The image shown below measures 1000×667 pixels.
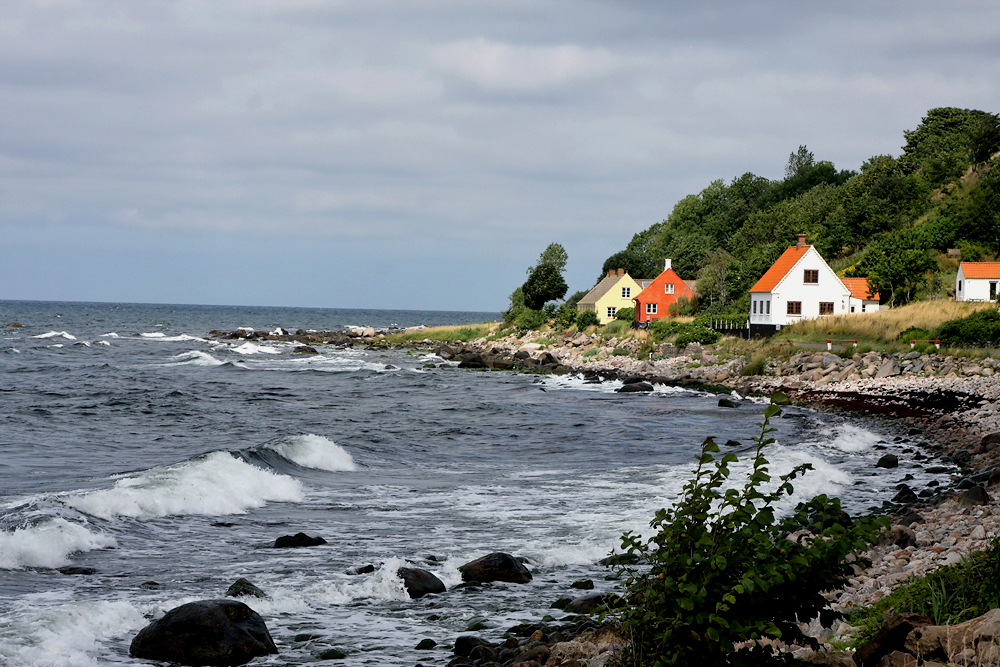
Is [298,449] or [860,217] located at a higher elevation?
[860,217]

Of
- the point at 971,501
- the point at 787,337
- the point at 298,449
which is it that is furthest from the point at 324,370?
the point at 971,501

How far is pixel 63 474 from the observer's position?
65.1 ft

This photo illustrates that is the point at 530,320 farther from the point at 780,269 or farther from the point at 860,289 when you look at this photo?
the point at 860,289

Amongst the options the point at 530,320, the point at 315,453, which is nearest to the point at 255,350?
the point at 530,320

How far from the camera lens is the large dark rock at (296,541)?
1342cm

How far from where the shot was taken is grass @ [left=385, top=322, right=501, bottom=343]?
97562 millimetres

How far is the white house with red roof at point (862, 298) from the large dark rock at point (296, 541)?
56.5 m

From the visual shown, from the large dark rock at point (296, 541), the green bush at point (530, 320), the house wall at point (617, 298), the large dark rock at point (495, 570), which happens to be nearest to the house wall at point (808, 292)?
the house wall at point (617, 298)

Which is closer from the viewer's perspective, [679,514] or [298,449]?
[679,514]

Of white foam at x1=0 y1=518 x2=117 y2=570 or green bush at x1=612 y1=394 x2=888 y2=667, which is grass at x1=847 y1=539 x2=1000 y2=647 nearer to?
green bush at x1=612 y1=394 x2=888 y2=667

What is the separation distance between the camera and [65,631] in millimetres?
A: 9266

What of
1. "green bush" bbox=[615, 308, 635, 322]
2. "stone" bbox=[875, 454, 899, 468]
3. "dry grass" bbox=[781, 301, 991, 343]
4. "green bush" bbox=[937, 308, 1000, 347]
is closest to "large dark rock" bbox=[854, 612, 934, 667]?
"stone" bbox=[875, 454, 899, 468]

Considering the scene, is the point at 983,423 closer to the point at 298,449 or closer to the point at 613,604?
the point at 298,449

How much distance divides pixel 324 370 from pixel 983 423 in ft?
146
